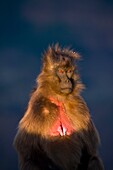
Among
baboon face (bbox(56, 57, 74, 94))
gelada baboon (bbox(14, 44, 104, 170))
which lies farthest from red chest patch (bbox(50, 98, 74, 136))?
baboon face (bbox(56, 57, 74, 94))

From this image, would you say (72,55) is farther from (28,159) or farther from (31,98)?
(28,159)

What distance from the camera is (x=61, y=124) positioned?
12898 mm

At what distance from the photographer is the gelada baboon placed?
12.5 meters

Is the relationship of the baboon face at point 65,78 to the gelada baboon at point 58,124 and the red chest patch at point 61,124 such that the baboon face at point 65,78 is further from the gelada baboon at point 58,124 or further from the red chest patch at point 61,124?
the red chest patch at point 61,124

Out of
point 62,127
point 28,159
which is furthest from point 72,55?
point 28,159

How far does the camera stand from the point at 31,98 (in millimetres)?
13172

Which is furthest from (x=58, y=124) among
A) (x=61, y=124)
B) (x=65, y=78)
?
(x=65, y=78)

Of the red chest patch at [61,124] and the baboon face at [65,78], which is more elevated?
the baboon face at [65,78]

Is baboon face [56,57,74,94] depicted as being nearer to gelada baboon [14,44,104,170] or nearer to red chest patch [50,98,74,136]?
gelada baboon [14,44,104,170]

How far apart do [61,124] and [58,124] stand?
8 centimetres

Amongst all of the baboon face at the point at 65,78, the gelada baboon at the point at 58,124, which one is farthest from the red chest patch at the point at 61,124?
the baboon face at the point at 65,78

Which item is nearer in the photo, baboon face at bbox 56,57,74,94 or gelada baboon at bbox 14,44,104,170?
gelada baboon at bbox 14,44,104,170

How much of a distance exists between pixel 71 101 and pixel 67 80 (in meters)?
0.51

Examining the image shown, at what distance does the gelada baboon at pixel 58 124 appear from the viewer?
12461 millimetres
